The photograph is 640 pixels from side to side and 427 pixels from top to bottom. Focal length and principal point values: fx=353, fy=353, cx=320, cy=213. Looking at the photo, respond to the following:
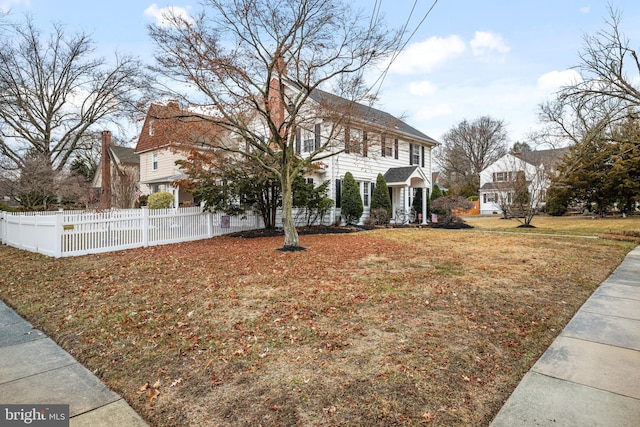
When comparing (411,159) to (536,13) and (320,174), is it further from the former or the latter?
(536,13)

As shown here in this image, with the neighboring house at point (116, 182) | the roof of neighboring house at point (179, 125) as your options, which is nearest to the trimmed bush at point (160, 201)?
the neighboring house at point (116, 182)

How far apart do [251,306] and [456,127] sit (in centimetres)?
5022

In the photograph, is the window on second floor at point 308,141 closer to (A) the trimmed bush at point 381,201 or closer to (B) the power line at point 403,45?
(A) the trimmed bush at point 381,201

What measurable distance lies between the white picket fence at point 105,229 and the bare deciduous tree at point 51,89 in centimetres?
1041

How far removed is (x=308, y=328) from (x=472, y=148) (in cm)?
5015

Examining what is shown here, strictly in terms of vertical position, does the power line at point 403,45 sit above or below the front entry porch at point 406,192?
above

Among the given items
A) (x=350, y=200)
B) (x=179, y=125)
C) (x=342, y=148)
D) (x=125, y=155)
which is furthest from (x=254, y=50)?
(x=125, y=155)

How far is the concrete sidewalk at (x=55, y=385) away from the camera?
2.57 meters

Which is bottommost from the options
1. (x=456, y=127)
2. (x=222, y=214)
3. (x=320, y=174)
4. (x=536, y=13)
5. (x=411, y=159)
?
(x=222, y=214)

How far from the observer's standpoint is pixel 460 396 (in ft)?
8.99

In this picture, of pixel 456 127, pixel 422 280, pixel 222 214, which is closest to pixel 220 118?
pixel 222 214

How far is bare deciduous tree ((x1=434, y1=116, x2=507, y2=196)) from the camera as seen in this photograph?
47.2 m

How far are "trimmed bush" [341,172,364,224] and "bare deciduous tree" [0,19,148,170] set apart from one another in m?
13.6

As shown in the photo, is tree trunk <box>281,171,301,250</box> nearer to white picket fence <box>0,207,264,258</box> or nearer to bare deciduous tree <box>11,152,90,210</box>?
white picket fence <box>0,207,264,258</box>
